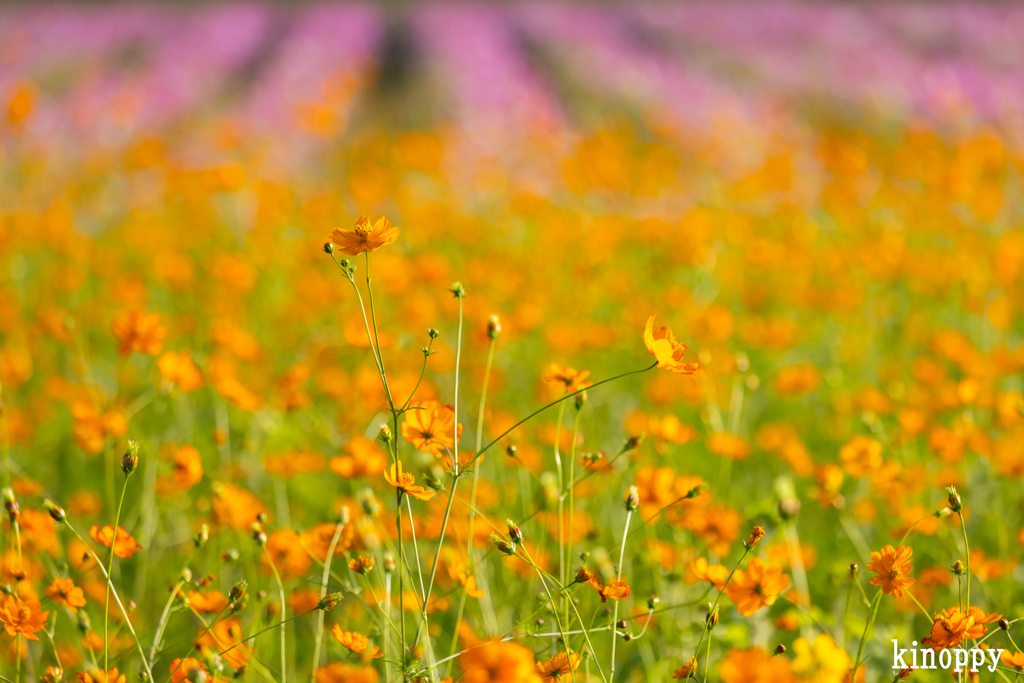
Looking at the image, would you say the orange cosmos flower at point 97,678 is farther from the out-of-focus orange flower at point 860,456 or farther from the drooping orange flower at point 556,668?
the out-of-focus orange flower at point 860,456

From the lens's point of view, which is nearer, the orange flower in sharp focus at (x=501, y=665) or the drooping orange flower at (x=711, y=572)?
the orange flower in sharp focus at (x=501, y=665)

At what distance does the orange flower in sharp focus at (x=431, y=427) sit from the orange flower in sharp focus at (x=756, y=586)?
0.36m

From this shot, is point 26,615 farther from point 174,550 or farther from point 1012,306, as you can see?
point 1012,306

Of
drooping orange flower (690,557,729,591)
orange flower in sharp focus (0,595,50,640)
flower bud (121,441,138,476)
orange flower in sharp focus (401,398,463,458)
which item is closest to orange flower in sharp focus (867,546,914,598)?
drooping orange flower (690,557,729,591)

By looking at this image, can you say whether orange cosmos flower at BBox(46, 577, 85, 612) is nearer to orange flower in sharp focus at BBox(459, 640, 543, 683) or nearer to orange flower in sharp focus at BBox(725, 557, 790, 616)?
orange flower in sharp focus at BBox(459, 640, 543, 683)

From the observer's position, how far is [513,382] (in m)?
2.24

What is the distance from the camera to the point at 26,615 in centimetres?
75

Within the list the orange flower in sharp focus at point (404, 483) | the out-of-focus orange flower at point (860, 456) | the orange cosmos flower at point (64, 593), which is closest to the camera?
the orange flower in sharp focus at point (404, 483)

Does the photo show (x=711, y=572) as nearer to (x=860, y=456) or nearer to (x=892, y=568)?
(x=892, y=568)

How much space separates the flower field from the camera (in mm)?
890

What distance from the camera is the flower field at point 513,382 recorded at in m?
0.89

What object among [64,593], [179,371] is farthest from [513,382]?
[64,593]

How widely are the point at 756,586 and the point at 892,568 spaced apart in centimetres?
14

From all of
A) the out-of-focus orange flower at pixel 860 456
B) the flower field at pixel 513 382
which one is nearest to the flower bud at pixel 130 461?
the flower field at pixel 513 382
